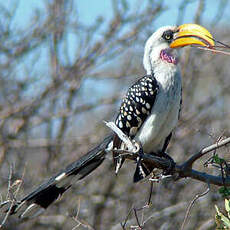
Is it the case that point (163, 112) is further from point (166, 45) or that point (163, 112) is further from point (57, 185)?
point (57, 185)

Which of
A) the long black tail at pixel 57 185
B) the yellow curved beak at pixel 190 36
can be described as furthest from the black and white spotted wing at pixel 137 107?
the yellow curved beak at pixel 190 36

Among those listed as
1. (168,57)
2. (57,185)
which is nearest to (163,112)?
(168,57)

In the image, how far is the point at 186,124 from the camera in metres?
6.59

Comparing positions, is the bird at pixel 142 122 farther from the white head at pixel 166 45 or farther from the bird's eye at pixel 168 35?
the bird's eye at pixel 168 35

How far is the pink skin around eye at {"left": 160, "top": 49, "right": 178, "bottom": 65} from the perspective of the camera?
4918 mm

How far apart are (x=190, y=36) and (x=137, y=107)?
79 centimetres

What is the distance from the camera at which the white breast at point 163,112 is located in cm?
467

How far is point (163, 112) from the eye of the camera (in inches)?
183

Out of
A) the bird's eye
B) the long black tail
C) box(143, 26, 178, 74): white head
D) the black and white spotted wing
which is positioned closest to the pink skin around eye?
box(143, 26, 178, 74): white head

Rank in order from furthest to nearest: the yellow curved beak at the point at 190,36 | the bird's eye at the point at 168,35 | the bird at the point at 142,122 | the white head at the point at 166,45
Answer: the bird's eye at the point at 168,35 → the white head at the point at 166,45 → the bird at the point at 142,122 → the yellow curved beak at the point at 190,36

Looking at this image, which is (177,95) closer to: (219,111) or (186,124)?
(186,124)

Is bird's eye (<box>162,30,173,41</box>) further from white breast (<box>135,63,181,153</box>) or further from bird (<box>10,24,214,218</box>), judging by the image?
white breast (<box>135,63,181,153</box>)

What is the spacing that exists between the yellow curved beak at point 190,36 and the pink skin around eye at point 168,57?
91mm

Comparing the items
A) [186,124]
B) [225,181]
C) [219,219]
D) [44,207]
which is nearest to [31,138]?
[186,124]
